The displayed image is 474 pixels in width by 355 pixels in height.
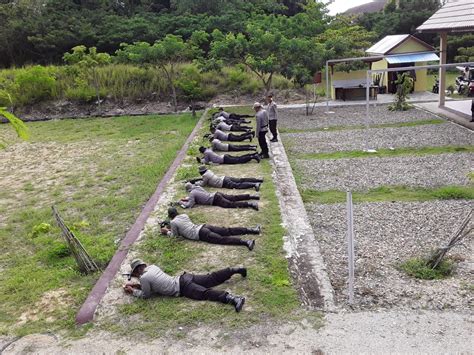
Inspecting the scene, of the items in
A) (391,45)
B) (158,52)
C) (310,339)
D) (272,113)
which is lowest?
(310,339)

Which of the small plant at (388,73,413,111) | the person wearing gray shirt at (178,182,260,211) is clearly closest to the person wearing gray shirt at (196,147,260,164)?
the person wearing gray shirt at (178,182,260,211)

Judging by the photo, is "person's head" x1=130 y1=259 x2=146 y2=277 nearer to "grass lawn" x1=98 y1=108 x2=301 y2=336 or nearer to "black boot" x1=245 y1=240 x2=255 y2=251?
"grass lawn" x1=98 y1=108 x2=301 y2=336

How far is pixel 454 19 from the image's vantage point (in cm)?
1460

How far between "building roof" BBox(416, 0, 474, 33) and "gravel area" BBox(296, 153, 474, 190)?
5.06 m

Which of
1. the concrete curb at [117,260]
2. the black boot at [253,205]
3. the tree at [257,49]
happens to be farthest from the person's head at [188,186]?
the tree at [257,49]

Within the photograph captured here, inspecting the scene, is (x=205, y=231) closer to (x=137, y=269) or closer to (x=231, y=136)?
(x=137, y=269)

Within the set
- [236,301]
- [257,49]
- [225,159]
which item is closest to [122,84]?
[257,49]

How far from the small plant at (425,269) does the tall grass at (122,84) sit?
16605 millimetres

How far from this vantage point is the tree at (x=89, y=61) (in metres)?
20.7

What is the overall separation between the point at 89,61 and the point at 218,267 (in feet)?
56.5

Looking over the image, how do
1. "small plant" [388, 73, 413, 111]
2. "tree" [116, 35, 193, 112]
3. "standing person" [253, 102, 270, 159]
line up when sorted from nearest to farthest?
"standing person" [253, 102, 270, 159] < "small plant" [388, 73, 413, 111] < "tree" [116, 35, 193, 112]

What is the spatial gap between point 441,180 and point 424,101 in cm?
1126

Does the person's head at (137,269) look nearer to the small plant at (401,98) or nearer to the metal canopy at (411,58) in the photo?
the small plant at (401,98)

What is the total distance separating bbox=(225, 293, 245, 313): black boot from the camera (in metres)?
4.77
